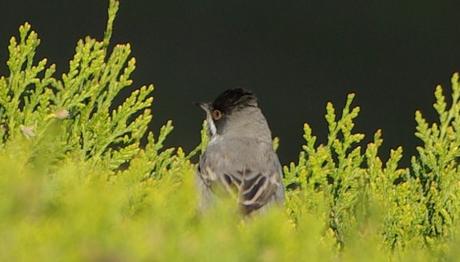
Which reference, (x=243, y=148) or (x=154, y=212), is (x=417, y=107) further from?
(x=154, y=212)

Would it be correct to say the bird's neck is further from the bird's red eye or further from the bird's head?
the bird's red eye

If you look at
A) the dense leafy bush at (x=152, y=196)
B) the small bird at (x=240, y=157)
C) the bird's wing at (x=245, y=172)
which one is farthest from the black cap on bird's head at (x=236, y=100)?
the dense leafy bush at (x=152, y=196)

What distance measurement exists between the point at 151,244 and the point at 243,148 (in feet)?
11.5

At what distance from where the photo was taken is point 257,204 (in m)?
6.32

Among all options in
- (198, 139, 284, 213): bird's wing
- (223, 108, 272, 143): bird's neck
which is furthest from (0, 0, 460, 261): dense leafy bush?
(223, 108, 272, 143): bird's neck

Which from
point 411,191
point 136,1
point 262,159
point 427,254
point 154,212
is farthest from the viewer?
point 136,1

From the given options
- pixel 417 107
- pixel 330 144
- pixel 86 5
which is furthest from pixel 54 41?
pixel 330 144

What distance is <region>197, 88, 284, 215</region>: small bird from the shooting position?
636 centimetres

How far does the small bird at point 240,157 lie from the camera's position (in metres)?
6.36

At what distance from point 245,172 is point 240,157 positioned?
230 mm

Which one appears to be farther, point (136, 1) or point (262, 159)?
point (136, 1)

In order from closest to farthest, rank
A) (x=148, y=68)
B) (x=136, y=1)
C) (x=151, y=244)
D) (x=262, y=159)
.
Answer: (x=151, y=244) → (x=262, y=159) → (x=148, y=68) → (x=136, y=1)

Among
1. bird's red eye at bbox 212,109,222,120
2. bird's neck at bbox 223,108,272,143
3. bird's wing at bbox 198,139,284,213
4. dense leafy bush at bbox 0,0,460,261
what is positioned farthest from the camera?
bird's red eye at bbox 212,109,222,120

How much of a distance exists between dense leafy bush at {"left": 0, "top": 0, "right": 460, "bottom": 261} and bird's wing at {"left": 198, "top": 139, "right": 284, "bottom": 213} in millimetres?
156
